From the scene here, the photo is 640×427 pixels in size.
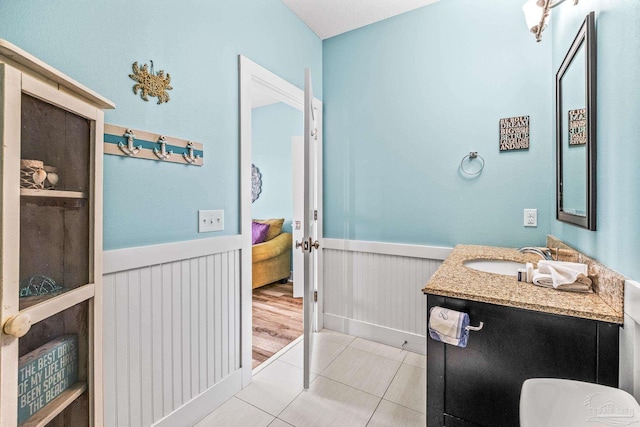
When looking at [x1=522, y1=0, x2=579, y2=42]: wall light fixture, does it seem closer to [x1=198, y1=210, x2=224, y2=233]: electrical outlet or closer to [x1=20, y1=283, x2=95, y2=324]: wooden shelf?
[x1=198, y1=210, x2=224, y2=233]: electrical outlet

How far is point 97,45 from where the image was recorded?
44.4 inches

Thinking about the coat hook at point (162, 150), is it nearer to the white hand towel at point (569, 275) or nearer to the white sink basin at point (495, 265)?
the white sink basin at point (495, 265)

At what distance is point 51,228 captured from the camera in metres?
0.81

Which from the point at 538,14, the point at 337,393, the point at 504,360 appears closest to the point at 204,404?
the point at 337,393

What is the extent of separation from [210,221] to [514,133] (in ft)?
6.66

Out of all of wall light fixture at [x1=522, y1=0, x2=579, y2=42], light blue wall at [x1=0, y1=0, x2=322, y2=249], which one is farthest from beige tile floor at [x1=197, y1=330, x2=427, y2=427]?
wall light fixture at [x1=522, y1=0, x2=579, y2=42]

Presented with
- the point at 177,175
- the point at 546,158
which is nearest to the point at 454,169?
the point at 546,158

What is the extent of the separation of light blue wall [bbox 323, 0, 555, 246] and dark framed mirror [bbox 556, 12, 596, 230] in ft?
0.91

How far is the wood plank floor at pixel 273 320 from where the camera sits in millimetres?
2326

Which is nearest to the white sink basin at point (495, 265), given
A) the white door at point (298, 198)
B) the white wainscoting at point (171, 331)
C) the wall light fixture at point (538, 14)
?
the wall light fixture at point (538, 14)

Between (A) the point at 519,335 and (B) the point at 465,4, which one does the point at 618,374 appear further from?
(B) the point at 465,4

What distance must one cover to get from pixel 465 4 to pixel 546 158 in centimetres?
124

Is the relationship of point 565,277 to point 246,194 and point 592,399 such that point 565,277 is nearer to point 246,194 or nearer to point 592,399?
point 592,399

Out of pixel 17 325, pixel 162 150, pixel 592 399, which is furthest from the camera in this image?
pixel 162 150
